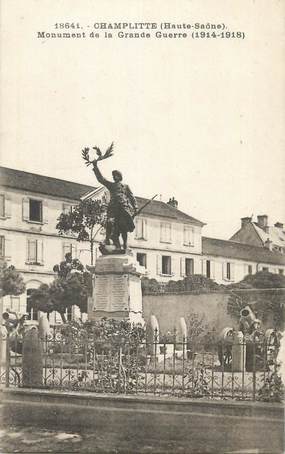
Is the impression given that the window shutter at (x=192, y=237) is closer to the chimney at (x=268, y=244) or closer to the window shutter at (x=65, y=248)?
the chimney at (x=268, y=244)

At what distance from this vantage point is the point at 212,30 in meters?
7.45

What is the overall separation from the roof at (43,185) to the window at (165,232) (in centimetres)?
478

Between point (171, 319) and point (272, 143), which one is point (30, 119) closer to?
point (272, 143)

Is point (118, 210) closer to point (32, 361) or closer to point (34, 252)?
point (32, 361)

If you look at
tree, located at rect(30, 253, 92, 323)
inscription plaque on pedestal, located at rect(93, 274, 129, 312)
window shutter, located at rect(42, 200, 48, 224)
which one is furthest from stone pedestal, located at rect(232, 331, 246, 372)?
window shutter, located at rect(42, 200, 48, 224)

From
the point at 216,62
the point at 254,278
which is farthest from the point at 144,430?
the point at 254,278

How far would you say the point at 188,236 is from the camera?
1158 inches

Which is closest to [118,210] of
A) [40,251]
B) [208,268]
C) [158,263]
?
[40,251]

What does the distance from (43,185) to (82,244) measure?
115 inches

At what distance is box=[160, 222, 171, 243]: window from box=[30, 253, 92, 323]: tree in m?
8.34

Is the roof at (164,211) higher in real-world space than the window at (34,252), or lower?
higher

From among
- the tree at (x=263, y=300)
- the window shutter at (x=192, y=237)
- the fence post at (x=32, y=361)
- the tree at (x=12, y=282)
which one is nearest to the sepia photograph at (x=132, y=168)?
the fence post at (x=32, y=361)

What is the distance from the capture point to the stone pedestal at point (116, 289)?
10020 mm

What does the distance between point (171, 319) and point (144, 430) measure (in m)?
14.9
